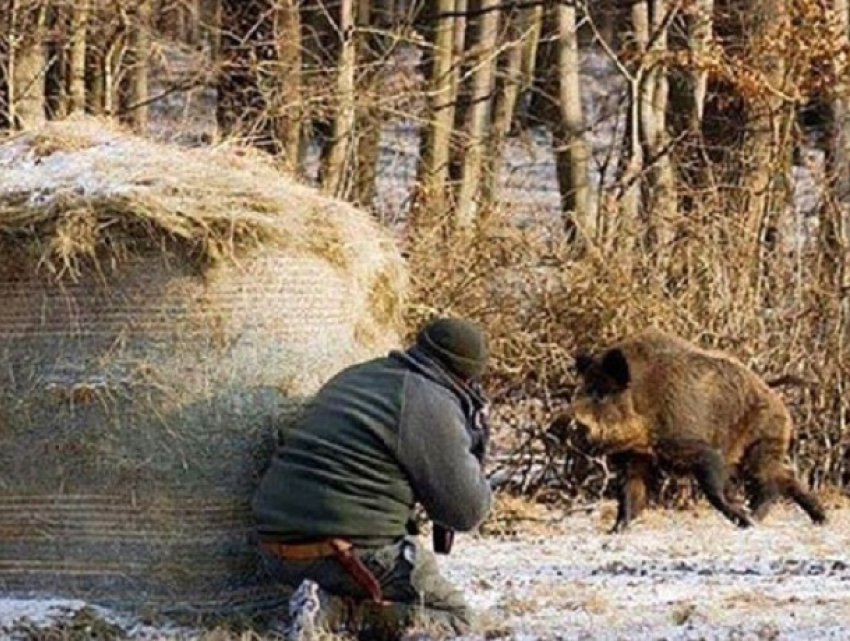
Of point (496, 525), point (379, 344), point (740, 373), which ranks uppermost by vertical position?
point (379, 344)

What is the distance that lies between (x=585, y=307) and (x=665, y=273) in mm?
803

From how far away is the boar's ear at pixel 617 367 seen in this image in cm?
1280

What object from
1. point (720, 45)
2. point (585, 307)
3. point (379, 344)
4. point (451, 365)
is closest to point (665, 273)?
point (585, 307)

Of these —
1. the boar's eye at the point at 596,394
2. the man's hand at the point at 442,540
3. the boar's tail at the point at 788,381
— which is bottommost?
the boar's tail at the point at 788,381

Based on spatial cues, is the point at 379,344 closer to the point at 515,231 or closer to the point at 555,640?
the point at 555,640

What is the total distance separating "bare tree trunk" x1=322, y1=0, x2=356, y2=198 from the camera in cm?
1777

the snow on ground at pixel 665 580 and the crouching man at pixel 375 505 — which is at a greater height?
the crouching man at pixel 375 505

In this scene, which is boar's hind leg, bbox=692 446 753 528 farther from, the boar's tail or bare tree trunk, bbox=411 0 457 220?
bare tree trunk, bbox=411 0 457 220

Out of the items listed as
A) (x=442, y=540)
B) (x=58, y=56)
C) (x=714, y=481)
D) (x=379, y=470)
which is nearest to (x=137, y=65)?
(x=58, y=56)

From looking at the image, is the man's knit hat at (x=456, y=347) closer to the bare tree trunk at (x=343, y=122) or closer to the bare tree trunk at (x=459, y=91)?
the bare tree trunk at (x=343, y=122)

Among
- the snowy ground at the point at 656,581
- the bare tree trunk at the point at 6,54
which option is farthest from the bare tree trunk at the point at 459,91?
the snowy ground at the point at 656,581

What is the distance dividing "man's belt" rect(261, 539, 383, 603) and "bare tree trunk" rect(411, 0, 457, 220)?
26.2 feet

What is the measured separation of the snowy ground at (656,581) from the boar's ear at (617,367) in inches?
35.5

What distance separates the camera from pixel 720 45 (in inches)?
728
